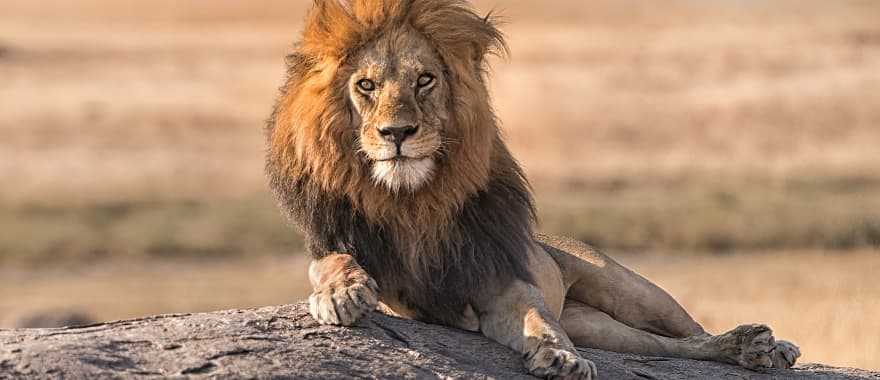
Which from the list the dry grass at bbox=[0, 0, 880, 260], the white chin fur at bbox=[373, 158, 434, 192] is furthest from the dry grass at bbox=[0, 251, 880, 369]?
the white chin fur at bbox=[373, 158, 434, 192]

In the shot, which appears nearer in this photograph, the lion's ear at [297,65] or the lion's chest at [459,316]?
the lion's ear at [297,65]

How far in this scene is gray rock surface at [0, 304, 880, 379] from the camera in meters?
5.33

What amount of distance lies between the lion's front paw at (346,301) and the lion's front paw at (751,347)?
1.69m

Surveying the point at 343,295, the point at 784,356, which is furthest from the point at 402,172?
the point at 784,356

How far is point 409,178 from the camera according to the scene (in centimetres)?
596

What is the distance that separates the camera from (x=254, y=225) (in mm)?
21188

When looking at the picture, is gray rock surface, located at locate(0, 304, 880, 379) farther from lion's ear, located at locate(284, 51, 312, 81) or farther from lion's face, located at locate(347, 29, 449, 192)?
lion's ear, located at locate(284, 51, 312, 81)

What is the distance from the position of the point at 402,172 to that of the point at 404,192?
0.47ft

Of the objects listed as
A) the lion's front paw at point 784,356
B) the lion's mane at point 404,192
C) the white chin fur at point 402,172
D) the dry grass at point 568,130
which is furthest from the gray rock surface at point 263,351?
the dry grass at point 568,130

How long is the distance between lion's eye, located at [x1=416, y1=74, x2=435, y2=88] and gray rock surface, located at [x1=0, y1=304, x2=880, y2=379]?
89 cm

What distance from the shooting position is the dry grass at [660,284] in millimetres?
14164

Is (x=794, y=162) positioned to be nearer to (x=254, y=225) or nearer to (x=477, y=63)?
(x=254, y=225)

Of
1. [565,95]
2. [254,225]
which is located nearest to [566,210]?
[254,225]

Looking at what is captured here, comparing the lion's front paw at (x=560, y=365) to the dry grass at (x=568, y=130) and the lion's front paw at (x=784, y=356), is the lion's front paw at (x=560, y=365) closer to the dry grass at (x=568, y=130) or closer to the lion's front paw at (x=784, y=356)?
the lion's front paw at (x=784, y=356)
